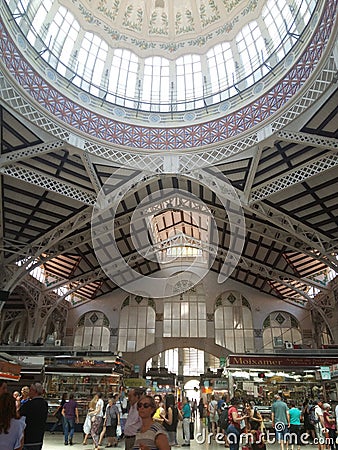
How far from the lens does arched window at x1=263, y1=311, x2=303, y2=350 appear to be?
28.4 metres

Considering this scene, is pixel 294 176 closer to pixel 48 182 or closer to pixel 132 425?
pixel 48 182

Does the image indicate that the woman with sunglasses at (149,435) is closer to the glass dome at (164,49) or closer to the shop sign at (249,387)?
the glass dome at (164,49)

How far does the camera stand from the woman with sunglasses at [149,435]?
8.41ft

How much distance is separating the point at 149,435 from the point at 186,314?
2777cm

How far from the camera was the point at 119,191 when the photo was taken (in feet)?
52.0

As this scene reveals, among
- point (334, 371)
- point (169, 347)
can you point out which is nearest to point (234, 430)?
point (334, 371)

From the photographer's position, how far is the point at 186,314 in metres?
29.8

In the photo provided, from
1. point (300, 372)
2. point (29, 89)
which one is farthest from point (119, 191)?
point (300, 372)

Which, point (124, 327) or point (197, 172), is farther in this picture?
point (124, 327)

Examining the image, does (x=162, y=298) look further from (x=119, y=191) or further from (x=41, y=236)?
(x=119, y=191)

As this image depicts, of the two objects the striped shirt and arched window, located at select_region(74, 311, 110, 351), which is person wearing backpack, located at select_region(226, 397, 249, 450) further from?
arched window, located at select_region(74, 311, 110, 351)

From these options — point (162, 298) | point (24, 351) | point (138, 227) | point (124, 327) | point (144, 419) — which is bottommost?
point (144, 419)

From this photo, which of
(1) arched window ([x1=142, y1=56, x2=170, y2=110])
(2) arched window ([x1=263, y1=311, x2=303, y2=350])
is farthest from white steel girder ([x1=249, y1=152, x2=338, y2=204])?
(2) arched window ([x1=263, y1=311, x2=303, y2=350])

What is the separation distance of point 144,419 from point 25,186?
15.0 metres
